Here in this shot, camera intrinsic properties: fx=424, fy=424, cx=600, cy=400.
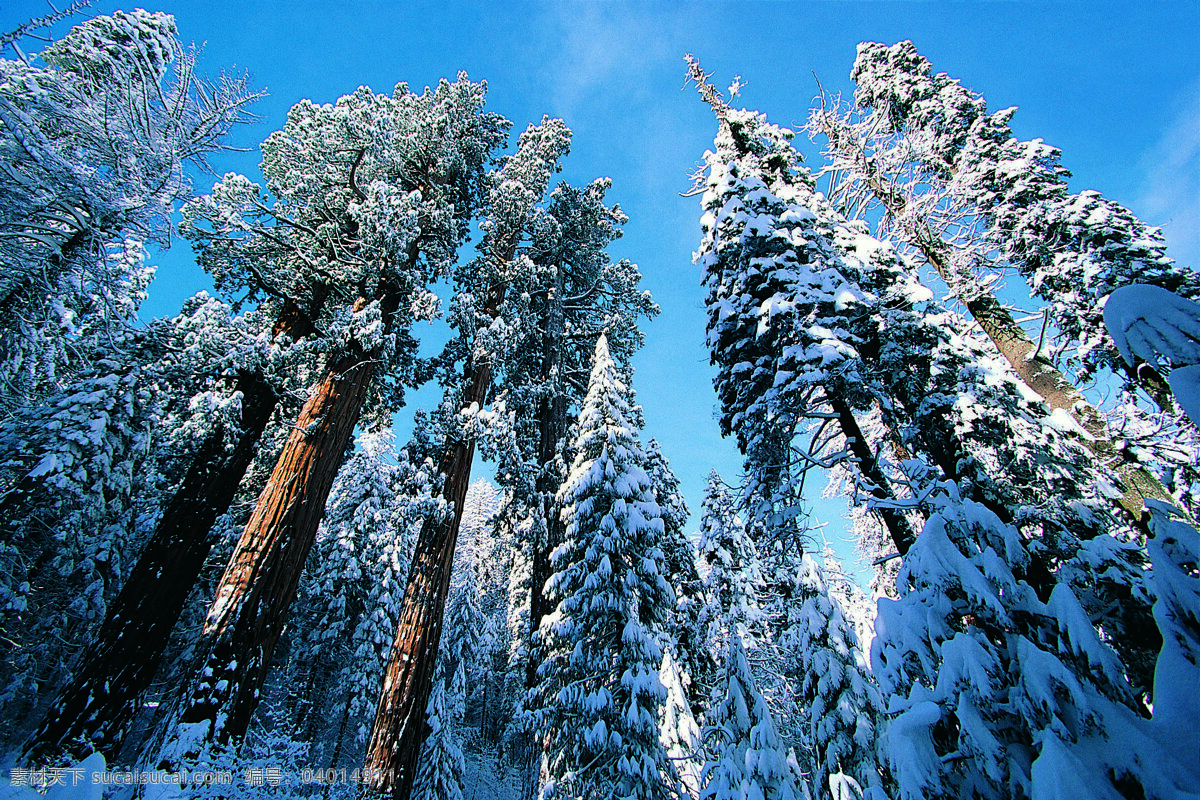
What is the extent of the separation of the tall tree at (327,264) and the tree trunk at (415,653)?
5.32 feet

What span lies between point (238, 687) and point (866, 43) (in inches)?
765

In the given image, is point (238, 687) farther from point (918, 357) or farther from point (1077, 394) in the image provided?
point (1077, 394)

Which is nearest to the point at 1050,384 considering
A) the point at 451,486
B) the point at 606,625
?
the point at 606,625

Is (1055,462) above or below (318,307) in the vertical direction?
below

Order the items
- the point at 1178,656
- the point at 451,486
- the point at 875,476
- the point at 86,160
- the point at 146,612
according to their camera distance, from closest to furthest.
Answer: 1. the point at 1178,656
2. the point at 86,160
3. the point at 875,476
4. the point at 146,612
5. the point at 451,486

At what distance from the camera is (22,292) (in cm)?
499

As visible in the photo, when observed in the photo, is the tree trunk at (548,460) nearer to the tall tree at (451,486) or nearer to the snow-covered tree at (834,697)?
the tall tree at (451,486)

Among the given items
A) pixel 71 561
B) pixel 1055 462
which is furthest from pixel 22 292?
pixel 1055 462

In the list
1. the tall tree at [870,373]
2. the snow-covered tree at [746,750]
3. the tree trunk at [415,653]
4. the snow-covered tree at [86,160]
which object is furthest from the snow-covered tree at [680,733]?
the snow-covered tree at [86,160]

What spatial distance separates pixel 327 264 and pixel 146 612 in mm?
6985

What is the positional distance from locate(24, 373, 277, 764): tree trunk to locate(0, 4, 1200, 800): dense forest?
2.0 inches

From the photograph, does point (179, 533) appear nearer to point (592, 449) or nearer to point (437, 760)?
point (437, 760)

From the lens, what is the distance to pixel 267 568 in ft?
18.0

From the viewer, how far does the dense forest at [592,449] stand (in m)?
2.63
